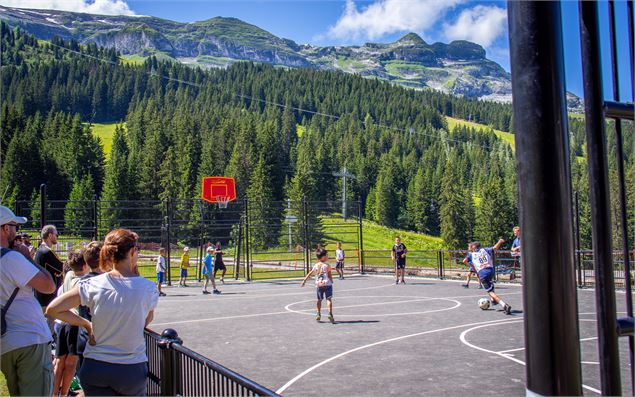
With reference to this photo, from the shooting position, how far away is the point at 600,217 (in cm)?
123

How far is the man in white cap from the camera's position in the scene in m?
4.34

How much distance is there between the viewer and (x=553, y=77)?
3.82ft

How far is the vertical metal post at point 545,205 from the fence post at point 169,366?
4182mm

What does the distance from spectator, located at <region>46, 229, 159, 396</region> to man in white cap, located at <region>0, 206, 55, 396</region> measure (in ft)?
1.40

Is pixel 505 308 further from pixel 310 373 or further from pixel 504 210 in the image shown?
pixel 504 210

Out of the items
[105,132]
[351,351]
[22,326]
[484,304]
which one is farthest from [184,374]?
[105,132]

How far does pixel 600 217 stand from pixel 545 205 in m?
0.21

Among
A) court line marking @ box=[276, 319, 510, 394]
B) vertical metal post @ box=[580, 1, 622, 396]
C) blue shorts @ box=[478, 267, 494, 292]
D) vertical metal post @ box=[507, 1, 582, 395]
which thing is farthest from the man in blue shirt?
vertical metal post @ box=[507, 1, 582, 395]

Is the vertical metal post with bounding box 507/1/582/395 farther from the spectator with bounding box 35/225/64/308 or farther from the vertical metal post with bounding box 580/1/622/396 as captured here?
the spectator with bounding box 35/225/64/308

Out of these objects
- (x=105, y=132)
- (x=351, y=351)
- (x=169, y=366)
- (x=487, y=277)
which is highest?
(x=105, y=132)

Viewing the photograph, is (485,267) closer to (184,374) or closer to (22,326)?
(184,374)

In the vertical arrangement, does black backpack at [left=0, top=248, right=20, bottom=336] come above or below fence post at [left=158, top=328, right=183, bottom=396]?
above

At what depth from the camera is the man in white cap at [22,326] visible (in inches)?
171

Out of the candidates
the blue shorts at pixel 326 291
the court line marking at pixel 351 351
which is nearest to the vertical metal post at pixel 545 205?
the court line marking at pixel 351 351
